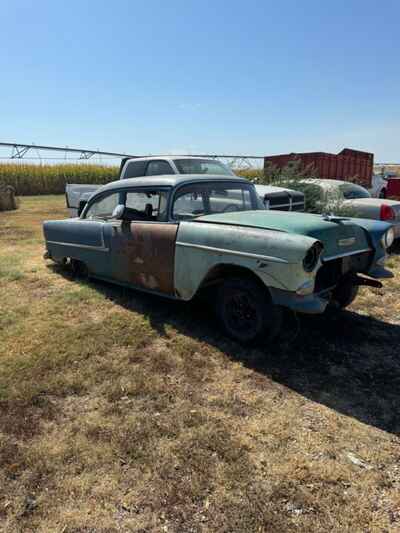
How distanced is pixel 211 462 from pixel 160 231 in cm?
239

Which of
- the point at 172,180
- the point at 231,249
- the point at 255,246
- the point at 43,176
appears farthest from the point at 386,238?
the point at 43,176

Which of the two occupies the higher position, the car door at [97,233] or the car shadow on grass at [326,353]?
the car door at [97,233]

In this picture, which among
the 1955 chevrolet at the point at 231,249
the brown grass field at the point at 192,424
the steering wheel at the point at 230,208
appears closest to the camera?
the brown grass field at the point at 192,424

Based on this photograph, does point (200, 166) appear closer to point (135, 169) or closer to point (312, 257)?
point (135, 169)

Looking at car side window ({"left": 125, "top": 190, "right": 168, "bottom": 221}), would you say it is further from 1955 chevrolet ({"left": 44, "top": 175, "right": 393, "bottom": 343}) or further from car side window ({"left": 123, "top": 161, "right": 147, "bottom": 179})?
car side window ({"left": 123, "top": 161, "right": 147, "bottom": 179})

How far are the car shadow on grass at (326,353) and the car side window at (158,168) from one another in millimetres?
3258

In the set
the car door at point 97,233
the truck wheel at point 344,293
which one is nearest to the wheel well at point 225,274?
the truck wheel at point 344,293

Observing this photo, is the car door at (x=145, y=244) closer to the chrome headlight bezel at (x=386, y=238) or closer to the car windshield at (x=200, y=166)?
the chrome headlight bezel at (x=386, y=238)

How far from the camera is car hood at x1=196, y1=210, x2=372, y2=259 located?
10.6 feet

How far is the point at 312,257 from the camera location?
3.02 metres

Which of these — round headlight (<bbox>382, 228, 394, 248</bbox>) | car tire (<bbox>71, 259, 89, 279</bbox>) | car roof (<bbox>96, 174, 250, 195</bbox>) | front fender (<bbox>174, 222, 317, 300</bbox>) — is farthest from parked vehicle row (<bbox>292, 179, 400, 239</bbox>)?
car tire (<bbox>71, 259, 89, 279</bbox>)

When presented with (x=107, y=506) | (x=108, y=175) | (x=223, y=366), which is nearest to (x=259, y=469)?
(x=107, y=506)

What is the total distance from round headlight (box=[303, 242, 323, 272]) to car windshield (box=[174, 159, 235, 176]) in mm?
4401

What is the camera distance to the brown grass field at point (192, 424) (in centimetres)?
195
